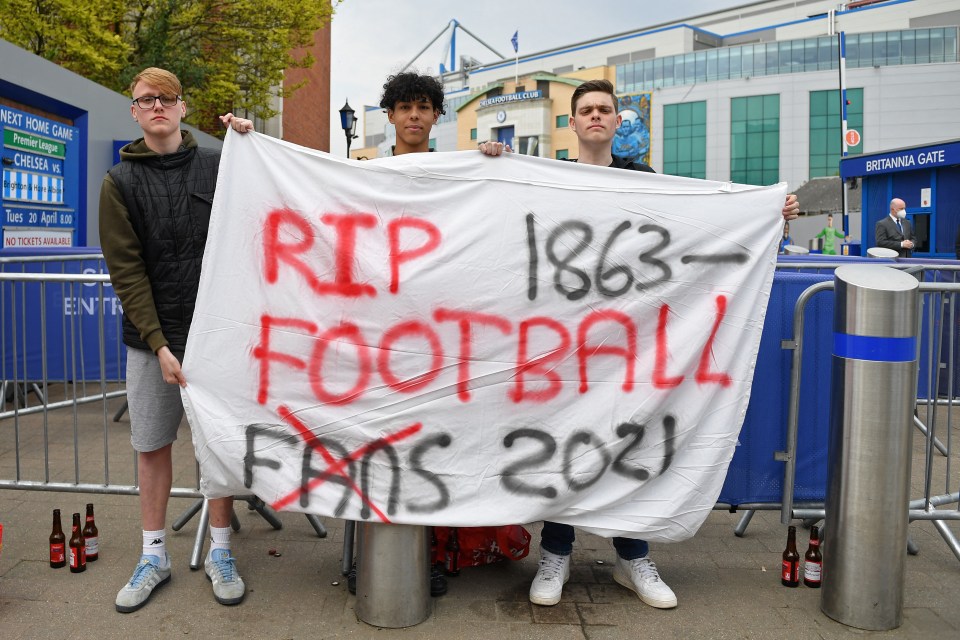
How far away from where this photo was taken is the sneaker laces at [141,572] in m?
3.49

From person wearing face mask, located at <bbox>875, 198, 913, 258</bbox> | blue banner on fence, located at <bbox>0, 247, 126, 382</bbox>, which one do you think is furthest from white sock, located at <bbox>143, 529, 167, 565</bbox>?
person wearing face mask, located at <bbox>875, 198, 913, 258</bbox>

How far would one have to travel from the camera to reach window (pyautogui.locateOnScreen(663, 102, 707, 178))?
62625 millimetres

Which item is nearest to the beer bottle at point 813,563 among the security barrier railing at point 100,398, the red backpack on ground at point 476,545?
the security barrier railing at point 100,398

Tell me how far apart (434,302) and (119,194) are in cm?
139

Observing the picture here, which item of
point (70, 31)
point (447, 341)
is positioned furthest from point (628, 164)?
point (70, 31)

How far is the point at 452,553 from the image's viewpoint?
381cm

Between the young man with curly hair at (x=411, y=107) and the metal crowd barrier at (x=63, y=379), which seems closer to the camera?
the young man with curly hair at (x=411, y=107)

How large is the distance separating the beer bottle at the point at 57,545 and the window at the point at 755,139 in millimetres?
60602

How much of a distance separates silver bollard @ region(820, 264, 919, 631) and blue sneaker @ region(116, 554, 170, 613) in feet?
9.48

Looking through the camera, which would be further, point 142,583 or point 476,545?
point 476,545

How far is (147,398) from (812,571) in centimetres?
306

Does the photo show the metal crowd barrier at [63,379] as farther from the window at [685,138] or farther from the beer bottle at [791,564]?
the window at [685,138]

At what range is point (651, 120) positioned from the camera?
64.1 metres

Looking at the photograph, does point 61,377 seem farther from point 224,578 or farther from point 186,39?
point 186,39
